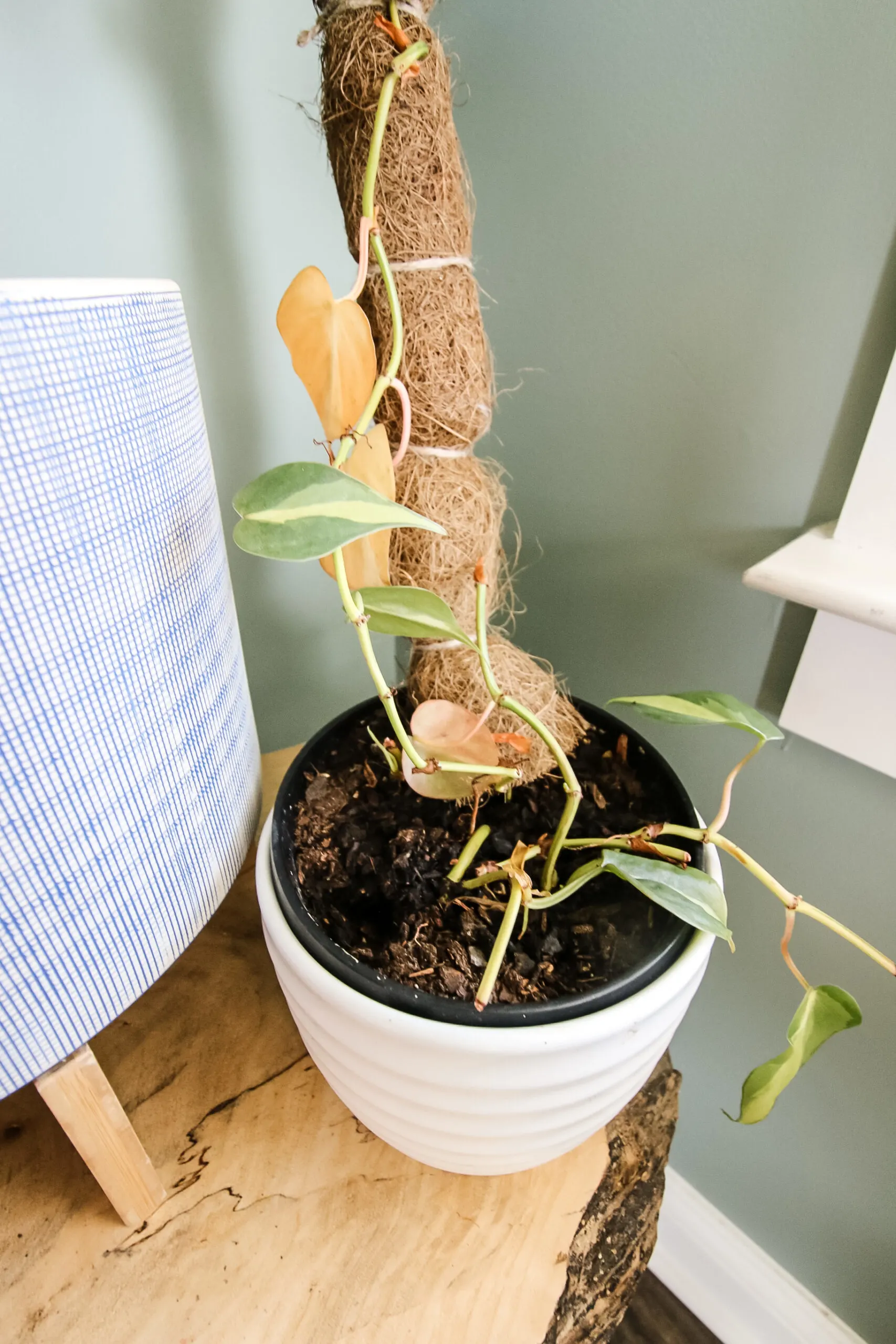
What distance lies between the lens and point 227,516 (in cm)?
63

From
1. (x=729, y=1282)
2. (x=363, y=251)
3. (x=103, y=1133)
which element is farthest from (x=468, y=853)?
(x=729, y=1282)

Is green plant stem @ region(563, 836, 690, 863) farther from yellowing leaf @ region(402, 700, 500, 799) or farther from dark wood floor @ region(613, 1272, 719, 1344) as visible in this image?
dark wood floor @ region(613, 1272, 719, 1344)

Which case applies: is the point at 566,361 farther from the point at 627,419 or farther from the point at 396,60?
the point at 396,60

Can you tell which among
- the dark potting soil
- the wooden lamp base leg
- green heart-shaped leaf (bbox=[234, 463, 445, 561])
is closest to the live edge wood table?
the wooden lamp base leg

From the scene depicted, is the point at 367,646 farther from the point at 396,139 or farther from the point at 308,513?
the point at 396,139

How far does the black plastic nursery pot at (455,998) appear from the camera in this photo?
0.32 meters

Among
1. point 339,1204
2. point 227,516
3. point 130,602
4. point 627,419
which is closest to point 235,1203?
point 339,1204

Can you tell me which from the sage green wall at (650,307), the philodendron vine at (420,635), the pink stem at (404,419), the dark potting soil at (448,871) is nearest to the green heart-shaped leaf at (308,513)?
the philodendron vine at (420,635)

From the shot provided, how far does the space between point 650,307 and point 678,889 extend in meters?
0.43

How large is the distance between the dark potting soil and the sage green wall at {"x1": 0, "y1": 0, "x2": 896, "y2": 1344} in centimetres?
18

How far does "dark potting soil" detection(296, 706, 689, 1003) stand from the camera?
0.39 meters

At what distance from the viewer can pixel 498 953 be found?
0.35m

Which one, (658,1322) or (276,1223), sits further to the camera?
(658,1322)

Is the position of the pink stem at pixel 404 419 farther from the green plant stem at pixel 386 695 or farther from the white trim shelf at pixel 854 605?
the white trim shelf at pixel 854 605
